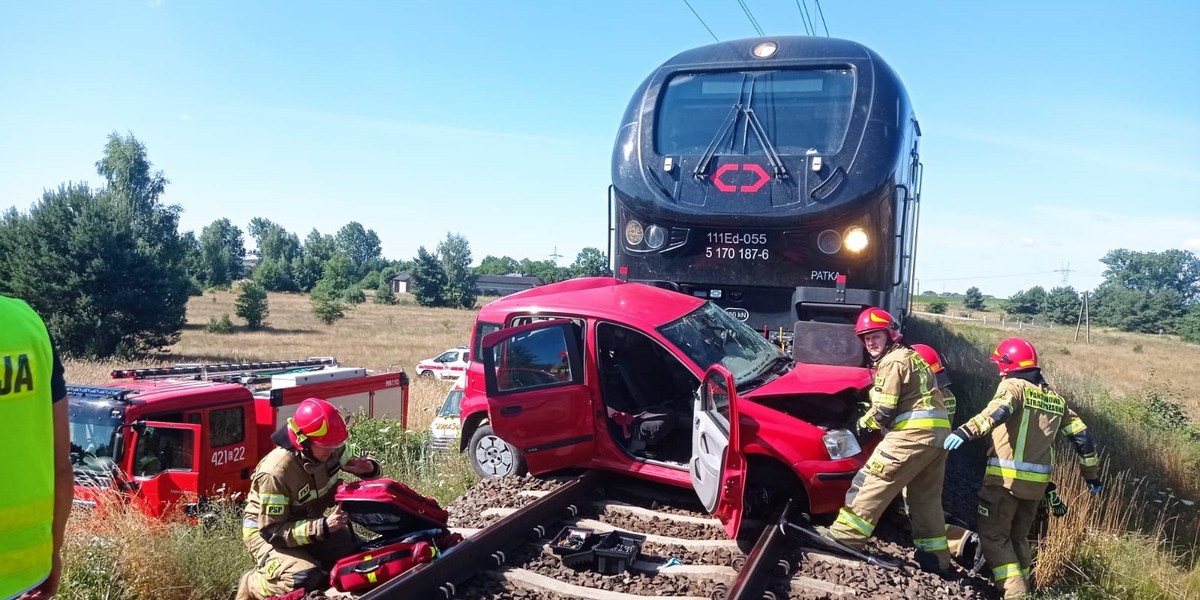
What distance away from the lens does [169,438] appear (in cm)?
892

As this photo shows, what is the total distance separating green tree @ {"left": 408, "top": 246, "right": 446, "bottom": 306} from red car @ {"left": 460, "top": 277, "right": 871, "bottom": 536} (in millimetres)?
69302

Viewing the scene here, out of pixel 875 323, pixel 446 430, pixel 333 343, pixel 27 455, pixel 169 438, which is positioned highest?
pixel 875 323

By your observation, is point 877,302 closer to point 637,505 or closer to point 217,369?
point 637,505

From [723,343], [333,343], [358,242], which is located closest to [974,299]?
[333,343]

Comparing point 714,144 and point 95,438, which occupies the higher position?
point 714,144

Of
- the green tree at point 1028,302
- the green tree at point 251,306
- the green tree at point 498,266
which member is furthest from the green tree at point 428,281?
the green tree at point 1028,302

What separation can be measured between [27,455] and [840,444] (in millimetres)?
4589

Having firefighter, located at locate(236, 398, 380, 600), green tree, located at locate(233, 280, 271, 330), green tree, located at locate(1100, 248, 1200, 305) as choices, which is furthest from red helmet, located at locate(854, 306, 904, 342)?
green tree, located at locate(1100, 248, 1200, 305)

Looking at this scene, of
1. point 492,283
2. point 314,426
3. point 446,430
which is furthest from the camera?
point 492,283

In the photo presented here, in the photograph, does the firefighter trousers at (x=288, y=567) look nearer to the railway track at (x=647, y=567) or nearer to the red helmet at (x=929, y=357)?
the railway track at (x=647, y=567)

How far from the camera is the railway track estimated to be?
14.5 ft

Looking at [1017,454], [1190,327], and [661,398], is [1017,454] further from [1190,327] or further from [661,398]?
[1190,327]

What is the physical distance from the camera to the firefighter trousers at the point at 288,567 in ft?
14.3

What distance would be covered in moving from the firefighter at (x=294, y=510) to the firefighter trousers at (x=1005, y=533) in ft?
13.3
